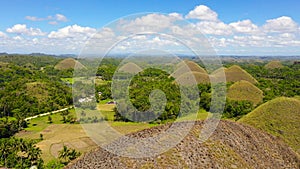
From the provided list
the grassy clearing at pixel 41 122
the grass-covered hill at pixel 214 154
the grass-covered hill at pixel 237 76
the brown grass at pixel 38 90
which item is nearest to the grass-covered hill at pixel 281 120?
the grass-covered hill at pixel 214 154

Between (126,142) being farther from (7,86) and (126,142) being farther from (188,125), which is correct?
(7,86)

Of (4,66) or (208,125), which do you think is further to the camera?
(4,66)

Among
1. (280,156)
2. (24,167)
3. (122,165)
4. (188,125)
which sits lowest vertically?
(24,167)

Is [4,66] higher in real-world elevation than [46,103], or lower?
higher

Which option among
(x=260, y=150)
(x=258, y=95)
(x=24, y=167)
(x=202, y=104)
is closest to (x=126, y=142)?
(x=260, y=150)

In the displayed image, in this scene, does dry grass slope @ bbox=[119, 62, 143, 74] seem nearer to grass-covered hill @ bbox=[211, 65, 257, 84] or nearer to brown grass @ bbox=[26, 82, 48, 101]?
brown grass @ bbox=[26, 82, 48, 101]

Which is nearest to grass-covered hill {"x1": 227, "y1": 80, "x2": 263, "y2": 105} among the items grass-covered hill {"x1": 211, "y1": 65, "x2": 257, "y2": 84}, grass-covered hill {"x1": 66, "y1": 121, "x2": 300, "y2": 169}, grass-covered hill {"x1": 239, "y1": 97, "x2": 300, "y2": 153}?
grass-covered hill {"x1": 211, "y1": 65, "x2": 257, "y2": 84}

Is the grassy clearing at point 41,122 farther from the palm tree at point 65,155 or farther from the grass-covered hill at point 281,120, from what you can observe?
the grass-covered hill at point 281,120
